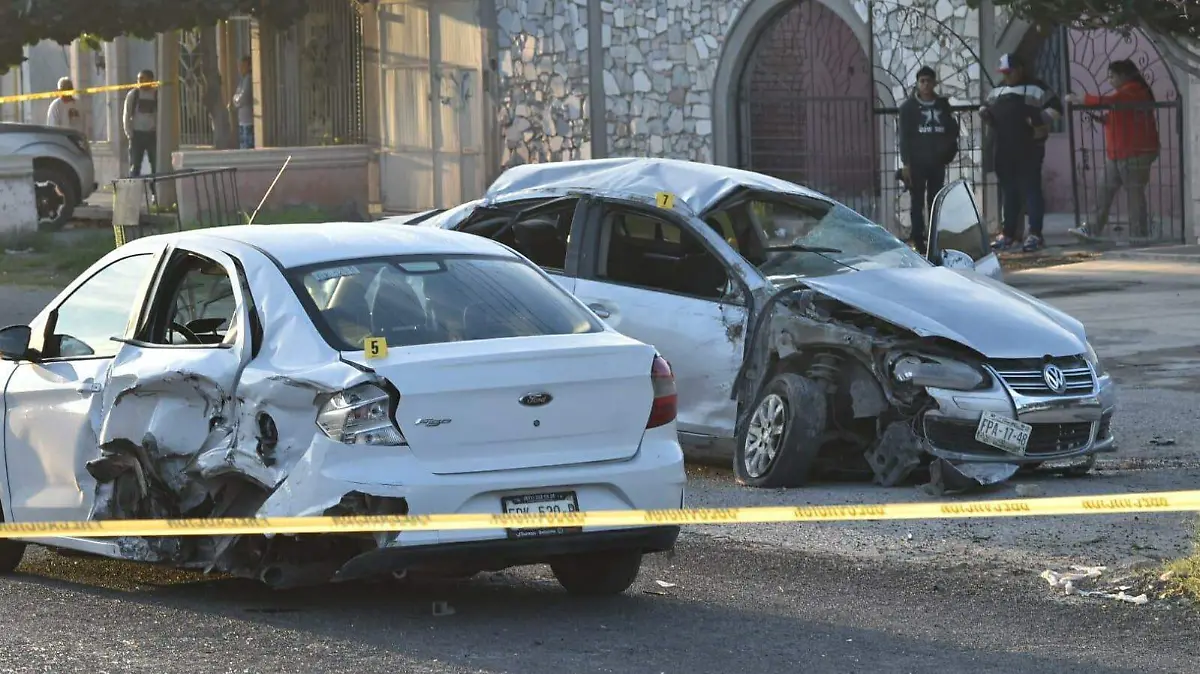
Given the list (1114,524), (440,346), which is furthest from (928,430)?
(440,346)

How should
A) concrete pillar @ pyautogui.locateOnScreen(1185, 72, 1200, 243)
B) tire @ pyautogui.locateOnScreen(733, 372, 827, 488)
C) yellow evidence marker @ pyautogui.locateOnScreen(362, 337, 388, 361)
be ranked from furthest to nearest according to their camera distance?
concrete pillar @ pyautogui.locateOnScreen(1185, 72, 1200, 243) → tire @ pyautogui.locateOnScreen(733, 372, 827, 488) → yellow evidence marker @ pyautogui.locateOnScreen(362, 337, 388, 361)

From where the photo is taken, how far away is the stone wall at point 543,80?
86.2 ft

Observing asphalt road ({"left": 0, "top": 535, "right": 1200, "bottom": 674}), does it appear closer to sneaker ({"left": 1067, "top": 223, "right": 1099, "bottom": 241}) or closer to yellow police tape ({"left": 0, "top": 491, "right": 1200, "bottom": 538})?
yellow police tape ({"left": 0, "top": 491, "right": 1200, "bottom": 538})

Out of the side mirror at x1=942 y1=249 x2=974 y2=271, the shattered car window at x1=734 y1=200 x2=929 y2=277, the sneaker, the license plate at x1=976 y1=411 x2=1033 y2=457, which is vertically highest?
the shattered car window at x1=734 y1=200 x2=929 y2=277

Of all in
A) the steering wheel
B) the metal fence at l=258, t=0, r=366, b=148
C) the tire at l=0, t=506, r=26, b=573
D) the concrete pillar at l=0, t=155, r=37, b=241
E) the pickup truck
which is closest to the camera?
the steering wheel

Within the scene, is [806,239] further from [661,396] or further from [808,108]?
[808,108]

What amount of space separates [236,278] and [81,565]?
1.78 m

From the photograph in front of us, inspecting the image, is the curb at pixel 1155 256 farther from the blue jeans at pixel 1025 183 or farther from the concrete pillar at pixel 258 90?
the concrete pillar at pixel 258 90

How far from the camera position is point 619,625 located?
7137 mm

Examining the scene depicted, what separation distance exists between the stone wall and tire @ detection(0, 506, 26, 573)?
18056mm

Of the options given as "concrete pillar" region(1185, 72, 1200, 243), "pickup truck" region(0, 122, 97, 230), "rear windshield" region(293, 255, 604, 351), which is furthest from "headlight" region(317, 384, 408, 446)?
"pickup truck" region(0, 122, 97, 230)

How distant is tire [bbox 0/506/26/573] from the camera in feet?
27.2

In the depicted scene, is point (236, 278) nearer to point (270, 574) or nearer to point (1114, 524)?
point (270, 574)

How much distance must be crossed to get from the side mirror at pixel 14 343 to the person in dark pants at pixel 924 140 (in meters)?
13.1
